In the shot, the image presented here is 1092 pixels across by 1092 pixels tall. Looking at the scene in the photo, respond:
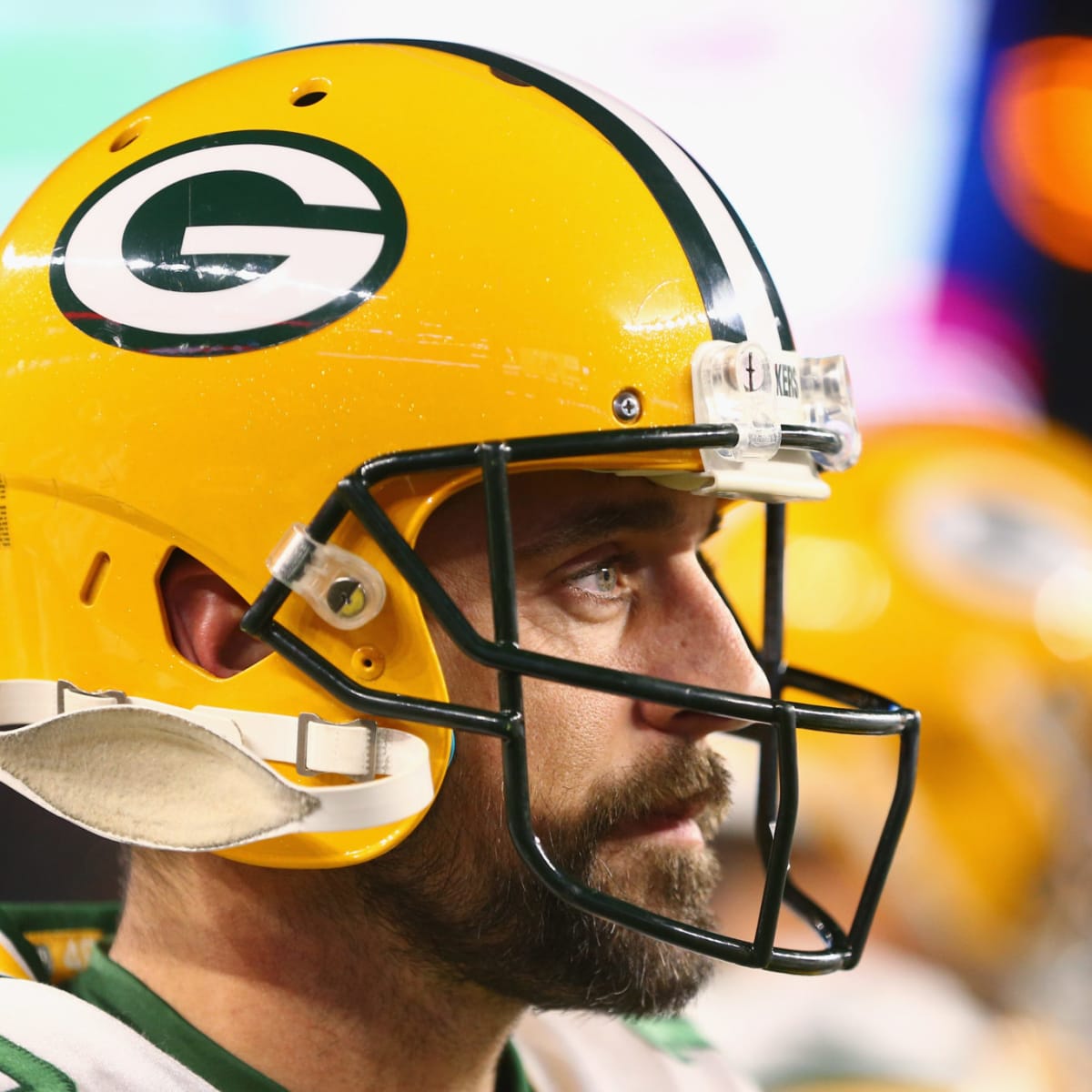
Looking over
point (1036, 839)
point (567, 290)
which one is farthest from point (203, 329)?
point (1036, 839)

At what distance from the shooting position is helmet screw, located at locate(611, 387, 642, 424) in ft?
3.12

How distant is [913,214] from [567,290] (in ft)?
9.31

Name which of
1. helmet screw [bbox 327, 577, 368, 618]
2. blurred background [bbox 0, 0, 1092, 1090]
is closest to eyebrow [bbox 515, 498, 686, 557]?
helmet screw [bbox 327, 577, 368, 618]

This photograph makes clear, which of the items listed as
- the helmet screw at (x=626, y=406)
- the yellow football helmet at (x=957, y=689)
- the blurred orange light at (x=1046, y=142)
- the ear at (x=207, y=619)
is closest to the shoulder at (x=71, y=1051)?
the ear at (x=207, y=619)

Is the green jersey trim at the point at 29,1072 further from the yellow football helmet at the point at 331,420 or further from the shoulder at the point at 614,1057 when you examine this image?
the shoulder at the point at 614,1057

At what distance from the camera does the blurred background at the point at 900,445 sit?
1939 mm

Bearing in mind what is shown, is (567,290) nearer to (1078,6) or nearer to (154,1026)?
(154,1026)

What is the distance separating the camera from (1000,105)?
11.9ft

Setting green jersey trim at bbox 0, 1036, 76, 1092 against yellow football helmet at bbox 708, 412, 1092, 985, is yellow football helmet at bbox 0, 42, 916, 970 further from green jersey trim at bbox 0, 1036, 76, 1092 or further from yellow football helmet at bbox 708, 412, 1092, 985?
yellow football helmet at bbox 708, 412, 1092, 985

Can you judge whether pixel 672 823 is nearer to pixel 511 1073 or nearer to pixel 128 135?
pixel 511 1073

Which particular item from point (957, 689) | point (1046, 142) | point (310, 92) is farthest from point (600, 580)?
point (1046, 142)

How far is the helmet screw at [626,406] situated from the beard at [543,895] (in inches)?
9.6

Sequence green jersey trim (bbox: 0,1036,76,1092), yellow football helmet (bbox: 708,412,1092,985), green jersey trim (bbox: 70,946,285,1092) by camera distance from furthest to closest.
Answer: yellow football helmet (bbox: 708,412,1092,985) → green jersey trim (bbox: 70,946,285,1092) → green jersey trim (bbox: 0,1036,76,1092)

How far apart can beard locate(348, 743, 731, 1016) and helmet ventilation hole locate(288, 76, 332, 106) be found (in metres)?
0.48
